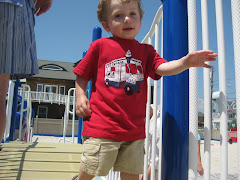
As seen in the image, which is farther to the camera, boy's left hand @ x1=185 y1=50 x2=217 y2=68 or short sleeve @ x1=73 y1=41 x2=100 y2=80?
short sleeve @ x1=73 y1=41 x2=100 y2=80

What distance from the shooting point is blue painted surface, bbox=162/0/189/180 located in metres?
1.17

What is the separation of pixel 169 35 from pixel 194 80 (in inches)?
11.1

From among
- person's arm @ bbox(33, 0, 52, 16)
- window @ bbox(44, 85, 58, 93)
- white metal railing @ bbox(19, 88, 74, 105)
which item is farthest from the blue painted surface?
window @ bbox(44, 85, 58, 93)

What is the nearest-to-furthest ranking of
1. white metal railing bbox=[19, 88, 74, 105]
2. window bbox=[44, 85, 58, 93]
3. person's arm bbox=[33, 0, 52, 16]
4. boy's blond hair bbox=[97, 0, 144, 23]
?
boy's blond hair bbox=[97, 0, 144, 23] → person's arm bbox=[33, 0, 52, 16] → white metal railing bbox=[19, 88, 74, 105] → window bbox=[44, 85, 58, 93]

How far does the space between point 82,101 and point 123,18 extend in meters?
0.51

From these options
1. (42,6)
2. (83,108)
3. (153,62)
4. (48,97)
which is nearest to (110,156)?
(83,108)

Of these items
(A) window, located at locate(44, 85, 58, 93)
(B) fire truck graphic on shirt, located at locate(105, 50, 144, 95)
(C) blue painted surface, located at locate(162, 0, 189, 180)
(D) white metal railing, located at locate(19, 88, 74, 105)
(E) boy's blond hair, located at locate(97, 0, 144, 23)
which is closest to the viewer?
(C) blue painted surface, located at locate(162, 0, 189, 180)

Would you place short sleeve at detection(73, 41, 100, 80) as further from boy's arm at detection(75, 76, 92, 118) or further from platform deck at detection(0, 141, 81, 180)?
platform deck at detection(0, 141, 81, 180)

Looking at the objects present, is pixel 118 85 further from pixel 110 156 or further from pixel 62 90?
pixel 62 90

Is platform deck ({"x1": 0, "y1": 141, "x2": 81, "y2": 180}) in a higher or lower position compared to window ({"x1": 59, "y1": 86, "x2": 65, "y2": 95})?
lower

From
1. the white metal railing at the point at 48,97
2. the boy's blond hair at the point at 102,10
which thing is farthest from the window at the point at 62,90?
the boy's blond hair at the point at 102,10

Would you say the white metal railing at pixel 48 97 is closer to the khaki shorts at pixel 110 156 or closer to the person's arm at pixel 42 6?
the person's arm at pixel 42 6

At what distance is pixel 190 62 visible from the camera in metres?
1.06

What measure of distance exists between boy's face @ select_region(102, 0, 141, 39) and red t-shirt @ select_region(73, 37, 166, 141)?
0.19ft
